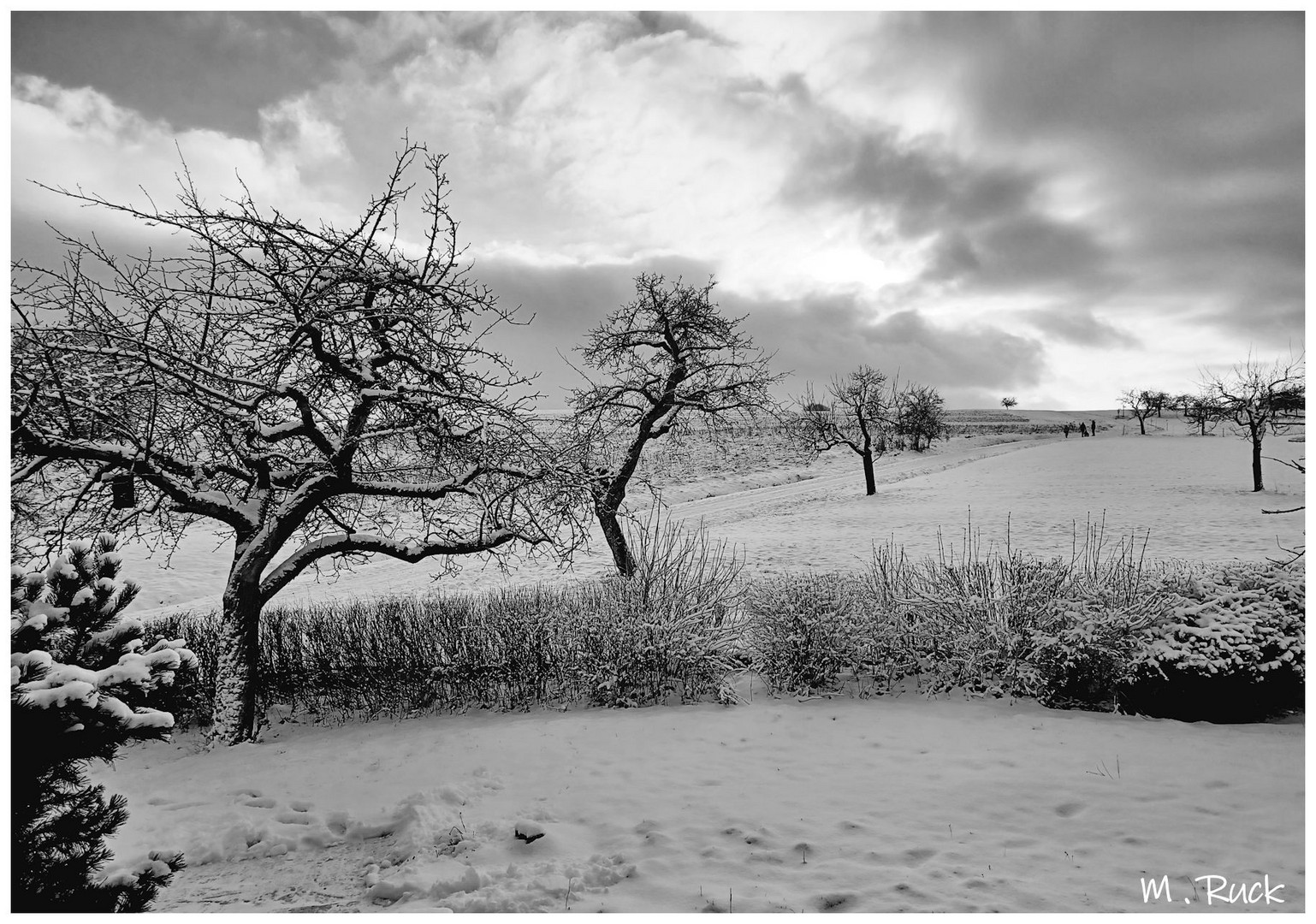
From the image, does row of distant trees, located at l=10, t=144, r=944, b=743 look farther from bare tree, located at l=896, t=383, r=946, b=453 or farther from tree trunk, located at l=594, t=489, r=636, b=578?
bare tree, located at l=896, t=383, r=946, b=453

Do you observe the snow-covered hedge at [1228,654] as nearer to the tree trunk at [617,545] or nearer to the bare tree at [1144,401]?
the tree trunk at [617,545]

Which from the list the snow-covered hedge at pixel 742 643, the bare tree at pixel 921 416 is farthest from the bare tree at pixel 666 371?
the bare tree at pixel 921 416

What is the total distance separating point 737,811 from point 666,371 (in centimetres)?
931

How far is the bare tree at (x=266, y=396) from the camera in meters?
6.07

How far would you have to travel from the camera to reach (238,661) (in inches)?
306

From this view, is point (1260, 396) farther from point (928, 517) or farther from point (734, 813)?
point (734, 813)

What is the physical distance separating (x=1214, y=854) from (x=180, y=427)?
9.37 m

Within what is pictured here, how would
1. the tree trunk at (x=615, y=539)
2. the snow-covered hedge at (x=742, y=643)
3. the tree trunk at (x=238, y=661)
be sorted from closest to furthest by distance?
1. the tree trunk at (x=238, y=661)
2. the snow-covered hedge at (x=742, y=643)
3. the tree trunk at (x=615, y=539)

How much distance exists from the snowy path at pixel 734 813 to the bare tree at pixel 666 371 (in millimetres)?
5705

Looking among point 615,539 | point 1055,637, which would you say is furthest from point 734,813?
point 615,539

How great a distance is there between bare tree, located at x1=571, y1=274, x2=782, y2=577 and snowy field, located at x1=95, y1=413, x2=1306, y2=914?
5.46 metres

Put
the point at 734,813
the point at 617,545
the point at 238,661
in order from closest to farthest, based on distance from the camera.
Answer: the point at 734,813 < the point at 238,661 < the point at 617,545

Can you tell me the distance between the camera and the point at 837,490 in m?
34.7

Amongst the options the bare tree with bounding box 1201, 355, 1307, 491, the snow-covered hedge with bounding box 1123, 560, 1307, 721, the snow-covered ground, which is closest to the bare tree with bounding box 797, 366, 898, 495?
the snow-covered ground
